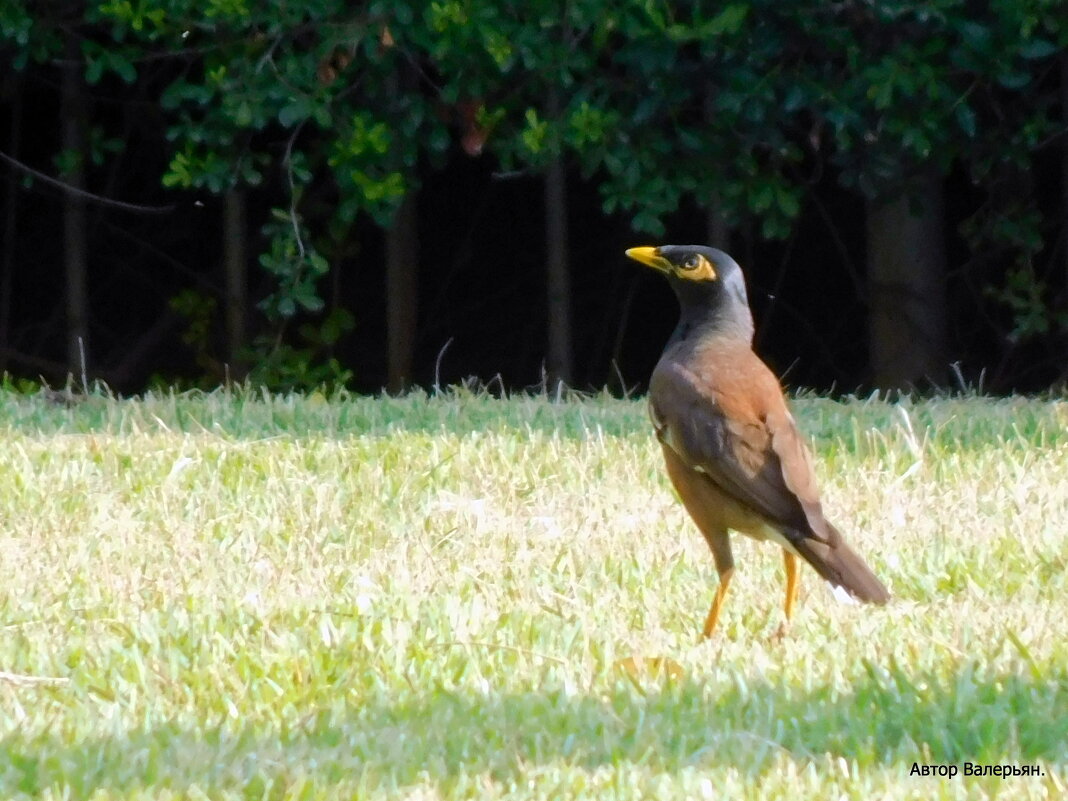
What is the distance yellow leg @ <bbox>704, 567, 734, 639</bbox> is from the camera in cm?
381

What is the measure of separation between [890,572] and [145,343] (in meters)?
7.92

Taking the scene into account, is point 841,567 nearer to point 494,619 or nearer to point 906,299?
point 494,619

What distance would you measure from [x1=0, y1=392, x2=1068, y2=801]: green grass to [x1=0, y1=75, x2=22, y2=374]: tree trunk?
4.39 m

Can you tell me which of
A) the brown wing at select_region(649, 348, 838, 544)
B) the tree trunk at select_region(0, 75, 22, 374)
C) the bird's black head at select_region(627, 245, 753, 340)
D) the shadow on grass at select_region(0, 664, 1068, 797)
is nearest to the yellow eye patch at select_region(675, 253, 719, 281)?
the bird's black head at select_region(627, 245, 753, 340)

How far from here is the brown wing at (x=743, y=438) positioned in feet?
12.3

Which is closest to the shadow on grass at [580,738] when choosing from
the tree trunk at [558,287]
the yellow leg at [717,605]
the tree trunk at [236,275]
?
the yellow leg at [717,605]

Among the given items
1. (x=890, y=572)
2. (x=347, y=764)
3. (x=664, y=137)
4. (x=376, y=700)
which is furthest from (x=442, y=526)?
(x=664, y=137)

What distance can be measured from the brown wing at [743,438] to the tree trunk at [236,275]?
6.37 metres

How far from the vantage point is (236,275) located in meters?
10.3

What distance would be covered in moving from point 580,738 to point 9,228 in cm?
867

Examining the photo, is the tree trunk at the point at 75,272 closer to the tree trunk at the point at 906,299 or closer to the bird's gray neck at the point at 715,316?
the tree trunk at the point at 906,299

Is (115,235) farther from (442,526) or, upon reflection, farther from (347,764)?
(347,764)

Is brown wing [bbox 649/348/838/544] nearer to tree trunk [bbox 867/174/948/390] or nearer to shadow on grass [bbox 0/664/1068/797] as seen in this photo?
shadow on grass [bbox 0/664/1068/797]

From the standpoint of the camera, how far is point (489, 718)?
3148 millimetres
